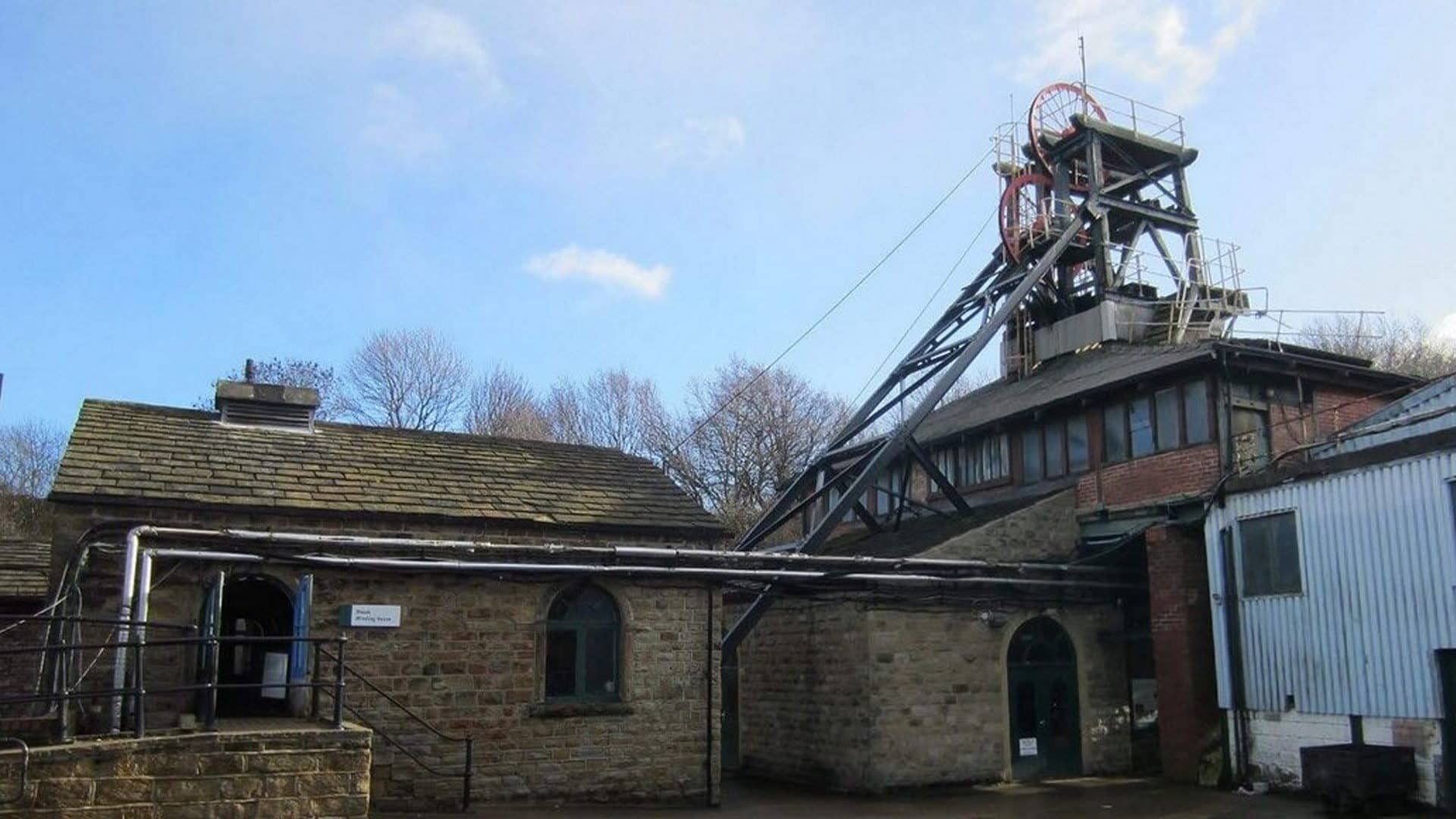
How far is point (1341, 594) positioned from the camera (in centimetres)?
1495

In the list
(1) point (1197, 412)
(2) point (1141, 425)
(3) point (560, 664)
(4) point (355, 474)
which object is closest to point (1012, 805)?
(3) point (560, 664)

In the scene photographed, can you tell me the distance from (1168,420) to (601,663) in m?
10.3

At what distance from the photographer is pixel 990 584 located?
18.0 metres

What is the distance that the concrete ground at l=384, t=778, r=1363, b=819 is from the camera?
14023mm

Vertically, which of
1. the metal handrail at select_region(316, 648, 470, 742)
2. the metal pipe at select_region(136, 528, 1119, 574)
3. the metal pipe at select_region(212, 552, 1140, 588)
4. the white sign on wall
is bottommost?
the metal handrail at select_region(316, 648, 470, 742)

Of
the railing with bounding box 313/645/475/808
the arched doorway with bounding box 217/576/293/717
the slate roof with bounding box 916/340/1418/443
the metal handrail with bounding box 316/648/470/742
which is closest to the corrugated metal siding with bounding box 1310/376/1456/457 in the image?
the slate roof with bounding box 916/340/1418/443

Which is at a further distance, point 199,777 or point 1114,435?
point 1114,435

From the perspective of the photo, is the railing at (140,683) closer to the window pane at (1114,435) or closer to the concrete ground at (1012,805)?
the concrete ground at (1012,805)

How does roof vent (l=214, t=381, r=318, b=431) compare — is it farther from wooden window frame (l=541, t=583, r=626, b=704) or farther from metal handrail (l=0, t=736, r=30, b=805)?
metal handrail (l=0, t=736, r=30, b=805)

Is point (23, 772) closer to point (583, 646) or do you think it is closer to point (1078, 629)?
point (583, 646)

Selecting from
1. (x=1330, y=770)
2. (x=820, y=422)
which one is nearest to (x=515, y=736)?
(x=1330, y=770)

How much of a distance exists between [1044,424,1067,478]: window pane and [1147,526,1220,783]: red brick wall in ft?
12.7

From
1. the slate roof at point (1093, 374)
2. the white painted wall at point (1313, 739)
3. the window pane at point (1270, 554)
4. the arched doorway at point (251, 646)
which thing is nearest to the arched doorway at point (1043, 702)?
the white painted wall at point (1313, 739)

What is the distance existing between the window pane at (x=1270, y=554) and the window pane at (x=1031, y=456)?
592 centimetres
